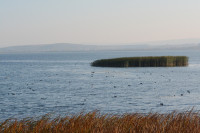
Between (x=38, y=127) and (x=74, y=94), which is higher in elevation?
(x=38, y=127)

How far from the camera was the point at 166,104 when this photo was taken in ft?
90.9

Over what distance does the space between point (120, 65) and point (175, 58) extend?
441 inches

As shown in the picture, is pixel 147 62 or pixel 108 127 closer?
pixel 108 127

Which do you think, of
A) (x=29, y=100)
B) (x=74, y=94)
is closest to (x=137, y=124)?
(x=29, y=100)

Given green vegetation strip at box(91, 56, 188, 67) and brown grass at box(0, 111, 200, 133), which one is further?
green vegetation strip at box(91, 56, 188, 67)

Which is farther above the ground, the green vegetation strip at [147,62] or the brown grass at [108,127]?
the brown grass at [108,127]

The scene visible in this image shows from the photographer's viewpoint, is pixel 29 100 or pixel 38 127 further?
pixel 29 100

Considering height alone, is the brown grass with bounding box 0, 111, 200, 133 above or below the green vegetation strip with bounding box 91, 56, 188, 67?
above

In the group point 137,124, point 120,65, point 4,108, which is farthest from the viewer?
point 120,65

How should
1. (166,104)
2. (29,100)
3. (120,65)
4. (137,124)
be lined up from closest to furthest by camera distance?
(137,124) → (166,104) → (29,100) → (120,65)

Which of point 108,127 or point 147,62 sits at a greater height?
point 108,127

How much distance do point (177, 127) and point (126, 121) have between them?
204 centimetres

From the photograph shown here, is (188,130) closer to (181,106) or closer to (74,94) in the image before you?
(181,106)

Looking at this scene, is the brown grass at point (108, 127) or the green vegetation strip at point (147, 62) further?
the green vegetation strip at point (147, 62)
